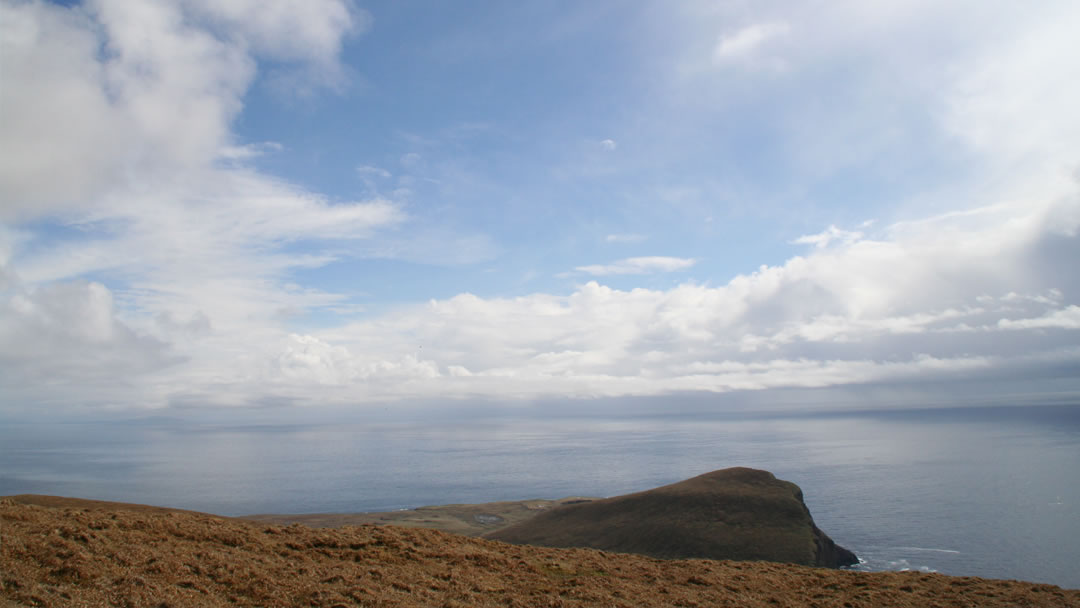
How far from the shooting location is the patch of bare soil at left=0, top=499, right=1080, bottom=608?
46.3 ft

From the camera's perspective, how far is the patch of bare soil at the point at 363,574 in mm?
14117

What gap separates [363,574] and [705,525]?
4886 centimetres

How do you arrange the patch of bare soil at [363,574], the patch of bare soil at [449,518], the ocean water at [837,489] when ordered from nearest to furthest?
1. the patch of bare soil at [363,574]
2. the ocean water at [837,489]
3. the patch of bare soil at [449,518]

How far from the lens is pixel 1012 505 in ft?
319

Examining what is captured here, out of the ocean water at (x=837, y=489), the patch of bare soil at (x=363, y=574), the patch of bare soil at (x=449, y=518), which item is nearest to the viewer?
the patch of bare soil at (x=363, y=574)

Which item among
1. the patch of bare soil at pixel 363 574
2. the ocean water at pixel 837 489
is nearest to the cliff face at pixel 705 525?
the ocean water at pixel 837 489

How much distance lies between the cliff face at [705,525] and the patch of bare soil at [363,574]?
28854 mm

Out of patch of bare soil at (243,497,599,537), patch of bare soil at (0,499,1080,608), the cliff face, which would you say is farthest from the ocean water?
patch of bare soil at (0,499,1080,608)

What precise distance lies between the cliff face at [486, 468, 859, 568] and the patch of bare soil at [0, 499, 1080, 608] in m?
28.9

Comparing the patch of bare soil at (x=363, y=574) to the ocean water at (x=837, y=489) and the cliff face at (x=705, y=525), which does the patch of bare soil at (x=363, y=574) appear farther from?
the ocean water at (x=837, y=489)

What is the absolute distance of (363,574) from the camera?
59.6 feet

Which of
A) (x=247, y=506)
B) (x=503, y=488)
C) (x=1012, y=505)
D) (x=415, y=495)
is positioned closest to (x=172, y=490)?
(x=247, y=506)

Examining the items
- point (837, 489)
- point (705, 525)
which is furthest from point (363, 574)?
point (837, 489)

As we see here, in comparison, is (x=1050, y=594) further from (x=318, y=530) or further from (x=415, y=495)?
(x=415, y=495)
